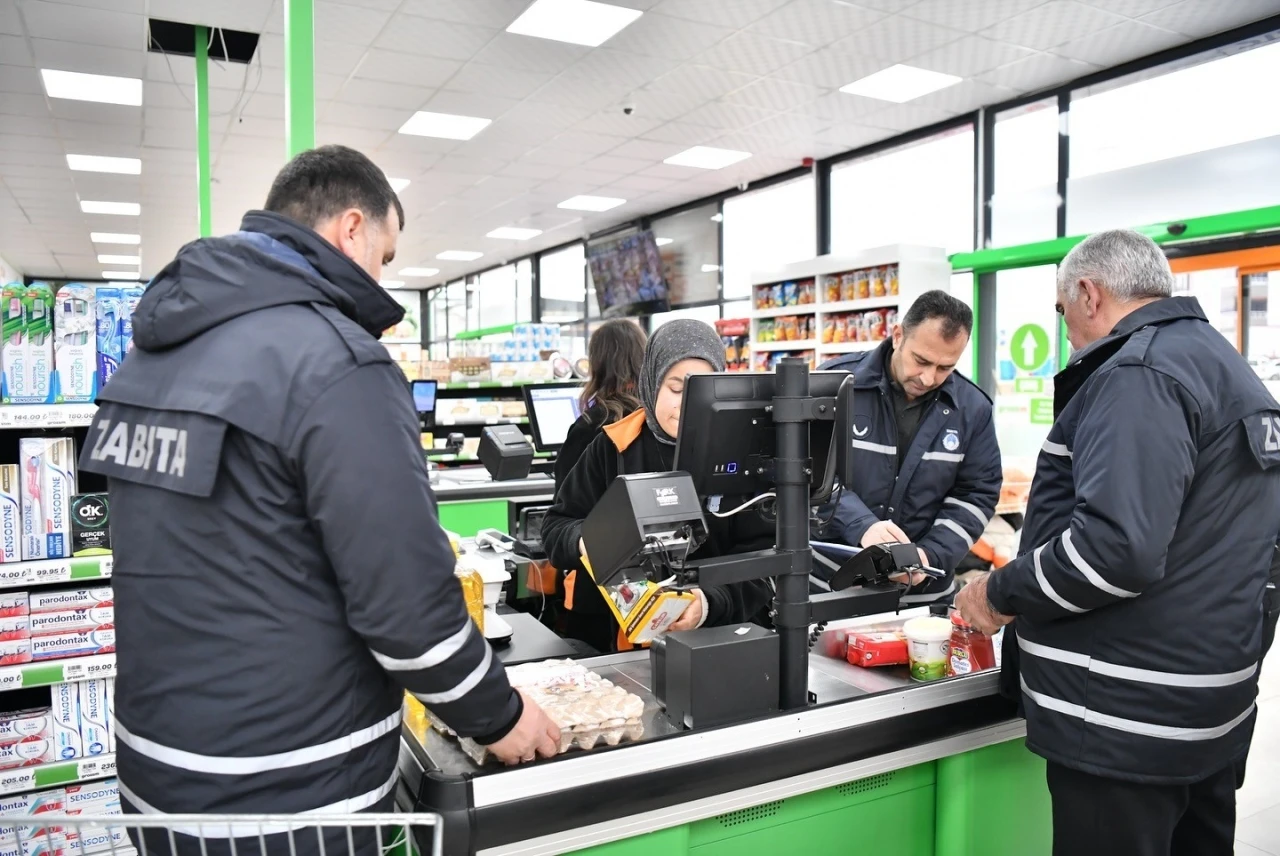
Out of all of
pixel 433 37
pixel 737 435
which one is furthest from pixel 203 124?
pixel 737 435

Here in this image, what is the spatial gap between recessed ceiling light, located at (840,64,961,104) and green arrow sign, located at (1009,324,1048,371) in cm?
212

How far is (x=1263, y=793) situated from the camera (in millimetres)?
3641

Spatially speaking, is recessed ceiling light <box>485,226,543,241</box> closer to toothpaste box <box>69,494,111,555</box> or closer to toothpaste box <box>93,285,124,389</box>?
toothpaste box <box>93,285,124,389</box>

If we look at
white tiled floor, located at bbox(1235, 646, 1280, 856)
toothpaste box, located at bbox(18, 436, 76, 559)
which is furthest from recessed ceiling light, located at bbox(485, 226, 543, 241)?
toothpaste box, located at bbox(18, 436, 76, 559)

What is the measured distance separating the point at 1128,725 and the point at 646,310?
10764mm

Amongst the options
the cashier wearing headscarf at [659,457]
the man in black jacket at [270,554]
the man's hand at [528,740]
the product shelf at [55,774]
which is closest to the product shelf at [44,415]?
the product shelf at [55,774]

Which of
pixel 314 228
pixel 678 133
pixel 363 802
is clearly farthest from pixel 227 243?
pixel 678 133

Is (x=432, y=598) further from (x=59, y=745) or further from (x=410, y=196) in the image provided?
(x=410, y=196)

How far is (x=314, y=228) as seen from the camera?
1.50m

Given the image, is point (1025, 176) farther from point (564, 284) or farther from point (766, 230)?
point (564, 284)

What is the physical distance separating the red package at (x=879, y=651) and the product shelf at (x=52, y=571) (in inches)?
76.3

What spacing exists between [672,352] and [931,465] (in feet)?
3.45

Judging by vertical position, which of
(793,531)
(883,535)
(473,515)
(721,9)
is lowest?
(473,515)

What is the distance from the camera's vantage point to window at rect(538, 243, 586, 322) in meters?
14.4
